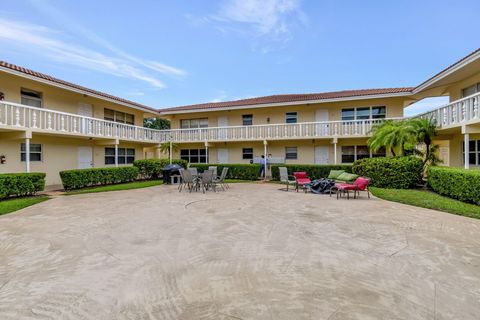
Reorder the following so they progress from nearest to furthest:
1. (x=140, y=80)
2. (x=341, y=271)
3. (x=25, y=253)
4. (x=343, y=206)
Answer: (x=341, y=271)
(x=25, y=253)
(x=343, y=206)
(x=140, y=80)

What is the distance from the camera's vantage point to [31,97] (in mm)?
14391

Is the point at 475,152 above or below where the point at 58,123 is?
below

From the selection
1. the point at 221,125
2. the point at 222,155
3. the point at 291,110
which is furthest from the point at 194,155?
the point at 291,110

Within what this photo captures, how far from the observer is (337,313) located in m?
2.81

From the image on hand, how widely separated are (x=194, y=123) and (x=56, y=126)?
12073mm

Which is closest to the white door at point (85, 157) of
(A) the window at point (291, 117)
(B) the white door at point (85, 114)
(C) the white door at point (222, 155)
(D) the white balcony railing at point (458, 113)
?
(B) the white door at point (85, 114)

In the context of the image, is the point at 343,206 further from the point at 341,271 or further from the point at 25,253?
the point at 25,253

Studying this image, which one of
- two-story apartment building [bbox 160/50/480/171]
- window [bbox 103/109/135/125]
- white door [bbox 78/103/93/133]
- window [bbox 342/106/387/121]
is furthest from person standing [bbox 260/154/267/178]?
window [bbox 103/109/135/125]

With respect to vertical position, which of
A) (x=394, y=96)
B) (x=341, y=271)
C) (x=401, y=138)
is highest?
(x=394, y=96)

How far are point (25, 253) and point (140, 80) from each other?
Result: 957 inches

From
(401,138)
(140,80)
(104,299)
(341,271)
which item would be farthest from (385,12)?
(140,80)

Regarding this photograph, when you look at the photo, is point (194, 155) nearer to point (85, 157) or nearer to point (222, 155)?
point (222, 155)

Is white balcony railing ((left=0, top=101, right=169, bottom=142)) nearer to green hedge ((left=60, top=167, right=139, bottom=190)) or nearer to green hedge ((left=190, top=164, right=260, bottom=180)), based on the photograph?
green hedge ((left=60, top=167, right=139, bottom=190))

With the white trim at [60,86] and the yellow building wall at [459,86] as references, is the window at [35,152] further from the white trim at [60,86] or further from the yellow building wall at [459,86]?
the yellow building wall at [459,86]
